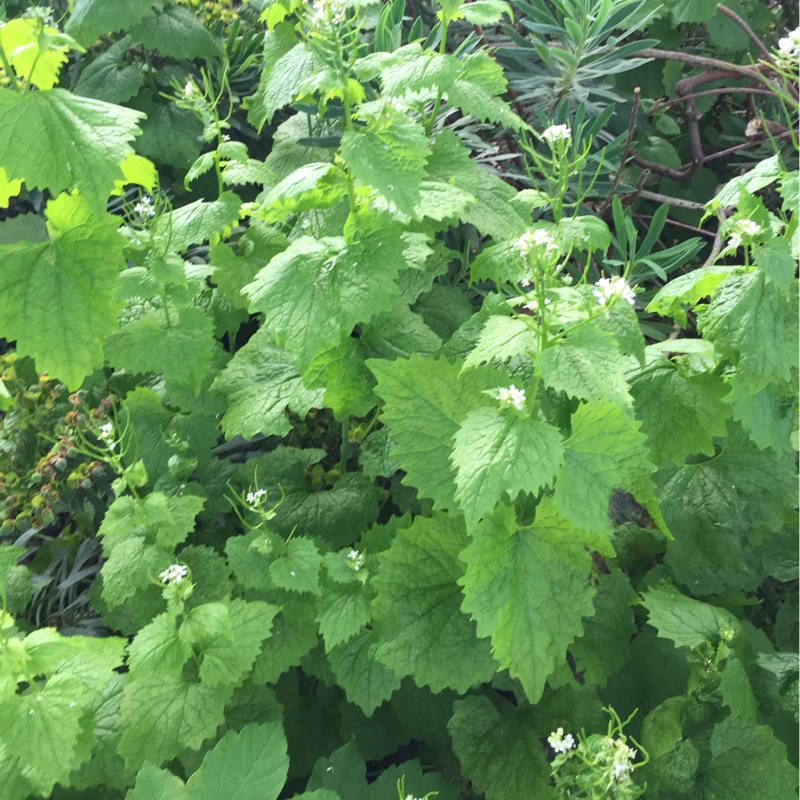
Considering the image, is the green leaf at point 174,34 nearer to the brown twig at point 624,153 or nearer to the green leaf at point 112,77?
the green leaf at point 112,77

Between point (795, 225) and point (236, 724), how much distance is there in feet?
3.16

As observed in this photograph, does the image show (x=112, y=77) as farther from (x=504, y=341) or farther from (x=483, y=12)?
(x=504, y=341)

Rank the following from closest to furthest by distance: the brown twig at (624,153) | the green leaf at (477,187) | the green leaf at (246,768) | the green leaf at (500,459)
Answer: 1. the green leaf at (500,459)
2. the green leaf at (246,768)
3. the green leaf at (477,187)
4. the brown twig at (624,153)

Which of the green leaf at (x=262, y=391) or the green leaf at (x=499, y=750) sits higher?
the green leaf at (x=262, y=391)

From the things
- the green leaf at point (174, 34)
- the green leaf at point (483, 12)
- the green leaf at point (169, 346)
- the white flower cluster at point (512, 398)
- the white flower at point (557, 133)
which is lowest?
the green leaf at point (169, 346)

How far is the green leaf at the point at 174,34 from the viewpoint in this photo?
141 cm

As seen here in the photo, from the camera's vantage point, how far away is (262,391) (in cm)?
100

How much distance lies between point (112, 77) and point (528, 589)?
1369 mm

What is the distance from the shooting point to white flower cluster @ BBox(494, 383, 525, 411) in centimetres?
71

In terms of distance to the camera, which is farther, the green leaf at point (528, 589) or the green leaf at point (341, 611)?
the green leaf at point (341, 611)

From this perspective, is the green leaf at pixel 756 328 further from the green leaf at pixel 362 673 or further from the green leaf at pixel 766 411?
the green leaf at pixel 362 673

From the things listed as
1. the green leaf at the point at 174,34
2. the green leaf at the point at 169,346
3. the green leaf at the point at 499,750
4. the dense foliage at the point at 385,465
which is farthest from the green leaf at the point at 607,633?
the green leaf at the point at 174,34

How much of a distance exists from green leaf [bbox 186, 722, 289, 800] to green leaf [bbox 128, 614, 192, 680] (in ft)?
0.40

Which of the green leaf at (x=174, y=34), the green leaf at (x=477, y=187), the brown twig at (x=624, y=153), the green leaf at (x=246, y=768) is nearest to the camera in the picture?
the green leaf at (x=246, y=768)
